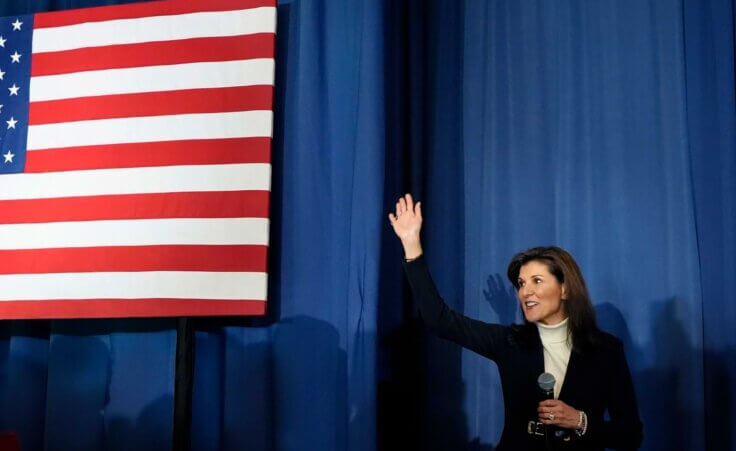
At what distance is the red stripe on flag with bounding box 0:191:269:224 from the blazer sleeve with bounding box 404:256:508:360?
0.84m

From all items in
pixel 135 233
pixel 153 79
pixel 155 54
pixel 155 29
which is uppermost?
pixel 155 29

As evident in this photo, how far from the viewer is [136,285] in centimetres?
302

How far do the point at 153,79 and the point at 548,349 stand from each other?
2003 mm

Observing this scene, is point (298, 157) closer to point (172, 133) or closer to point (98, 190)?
point (172, 133)

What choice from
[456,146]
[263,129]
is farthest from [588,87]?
[263,129]

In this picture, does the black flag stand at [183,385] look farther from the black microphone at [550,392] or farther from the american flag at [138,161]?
the black microphone at [550,392]

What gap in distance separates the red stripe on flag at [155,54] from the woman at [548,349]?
1105 millimetres

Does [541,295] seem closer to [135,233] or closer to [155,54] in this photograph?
[135,233]

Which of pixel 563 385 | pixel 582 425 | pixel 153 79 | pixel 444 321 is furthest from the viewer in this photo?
pixel 153 79

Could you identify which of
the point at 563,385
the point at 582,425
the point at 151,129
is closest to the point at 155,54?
the point at 151,129

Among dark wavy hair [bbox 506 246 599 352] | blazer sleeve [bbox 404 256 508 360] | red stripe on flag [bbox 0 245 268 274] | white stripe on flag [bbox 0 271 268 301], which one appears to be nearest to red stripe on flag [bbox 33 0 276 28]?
red stripe on flag [bbox 0 245 268 274]

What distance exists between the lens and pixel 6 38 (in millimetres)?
3438

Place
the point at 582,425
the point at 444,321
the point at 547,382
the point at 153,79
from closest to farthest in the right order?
the point at 547,382, the point at 582,425, the point at 444,321, the point at 153,79

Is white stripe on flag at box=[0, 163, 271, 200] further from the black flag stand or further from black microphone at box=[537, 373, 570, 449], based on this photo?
black microphone at box=[537, 373, 570, 449]
